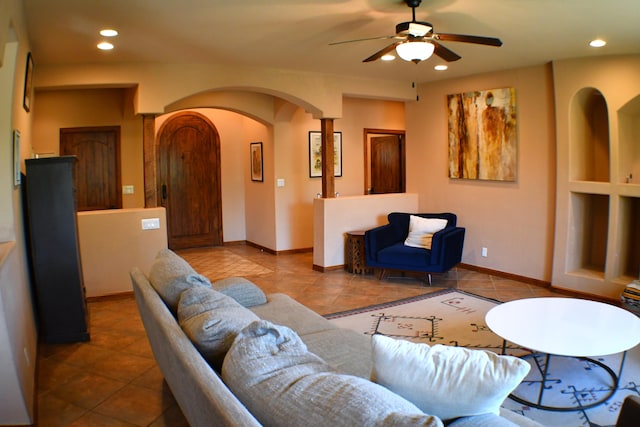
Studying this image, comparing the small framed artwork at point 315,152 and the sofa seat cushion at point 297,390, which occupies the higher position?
the small framed artwork at point 315,152

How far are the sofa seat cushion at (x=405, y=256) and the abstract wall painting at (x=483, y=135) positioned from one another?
1368 millimetres

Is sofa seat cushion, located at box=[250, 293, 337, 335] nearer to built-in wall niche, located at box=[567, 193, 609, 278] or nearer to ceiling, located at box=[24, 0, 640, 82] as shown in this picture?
ceiling, located at box=[24, 0, 640, 82]

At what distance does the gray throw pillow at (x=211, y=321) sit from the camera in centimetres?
200

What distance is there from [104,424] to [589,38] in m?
4.77

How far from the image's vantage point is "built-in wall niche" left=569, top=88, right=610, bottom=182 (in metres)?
5.35

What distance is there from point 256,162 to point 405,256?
11.5 ft

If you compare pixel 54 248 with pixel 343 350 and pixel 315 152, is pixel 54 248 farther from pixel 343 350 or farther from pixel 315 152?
pixel 315 152

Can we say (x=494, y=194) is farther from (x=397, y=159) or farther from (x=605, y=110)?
(x=397, y=159)

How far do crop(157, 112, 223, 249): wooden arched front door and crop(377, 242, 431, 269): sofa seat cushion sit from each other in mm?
3740

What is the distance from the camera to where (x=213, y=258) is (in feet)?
25.0

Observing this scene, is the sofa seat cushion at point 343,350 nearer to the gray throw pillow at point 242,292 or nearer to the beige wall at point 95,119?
the gray throw pillow at point 242,292

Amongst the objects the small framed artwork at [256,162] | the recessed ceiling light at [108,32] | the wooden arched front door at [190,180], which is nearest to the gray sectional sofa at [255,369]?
the recessed ceiling light at [108,32]

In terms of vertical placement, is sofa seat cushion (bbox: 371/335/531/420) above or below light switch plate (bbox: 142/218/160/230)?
below

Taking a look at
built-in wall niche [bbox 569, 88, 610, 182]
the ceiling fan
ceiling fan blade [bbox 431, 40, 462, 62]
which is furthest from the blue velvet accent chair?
the ceiling fan
